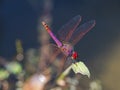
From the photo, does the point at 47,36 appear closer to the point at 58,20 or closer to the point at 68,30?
the point at 58,20

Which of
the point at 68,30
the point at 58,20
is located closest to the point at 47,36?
the point at 58,20

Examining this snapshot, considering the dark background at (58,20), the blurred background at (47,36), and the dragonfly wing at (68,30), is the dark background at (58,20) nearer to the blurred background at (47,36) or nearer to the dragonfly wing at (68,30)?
the blurred background at (47,36)

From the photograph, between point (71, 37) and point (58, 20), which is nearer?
point (71, 37)

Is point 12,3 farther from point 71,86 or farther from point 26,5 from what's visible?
point 71,86

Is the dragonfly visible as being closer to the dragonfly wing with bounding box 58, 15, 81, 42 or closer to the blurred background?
the dragonfly wing with bounding box 58, 15, 81, 42

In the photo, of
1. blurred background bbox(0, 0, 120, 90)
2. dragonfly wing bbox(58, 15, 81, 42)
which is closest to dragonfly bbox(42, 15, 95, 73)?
dragonfly wing bbox(58, 15, 81, 42)

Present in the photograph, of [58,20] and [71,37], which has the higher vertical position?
[58,20]

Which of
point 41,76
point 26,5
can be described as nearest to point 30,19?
point 26,5

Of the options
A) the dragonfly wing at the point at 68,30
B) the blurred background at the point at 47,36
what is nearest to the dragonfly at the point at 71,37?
the dragonfly wing at the point at 68,30
